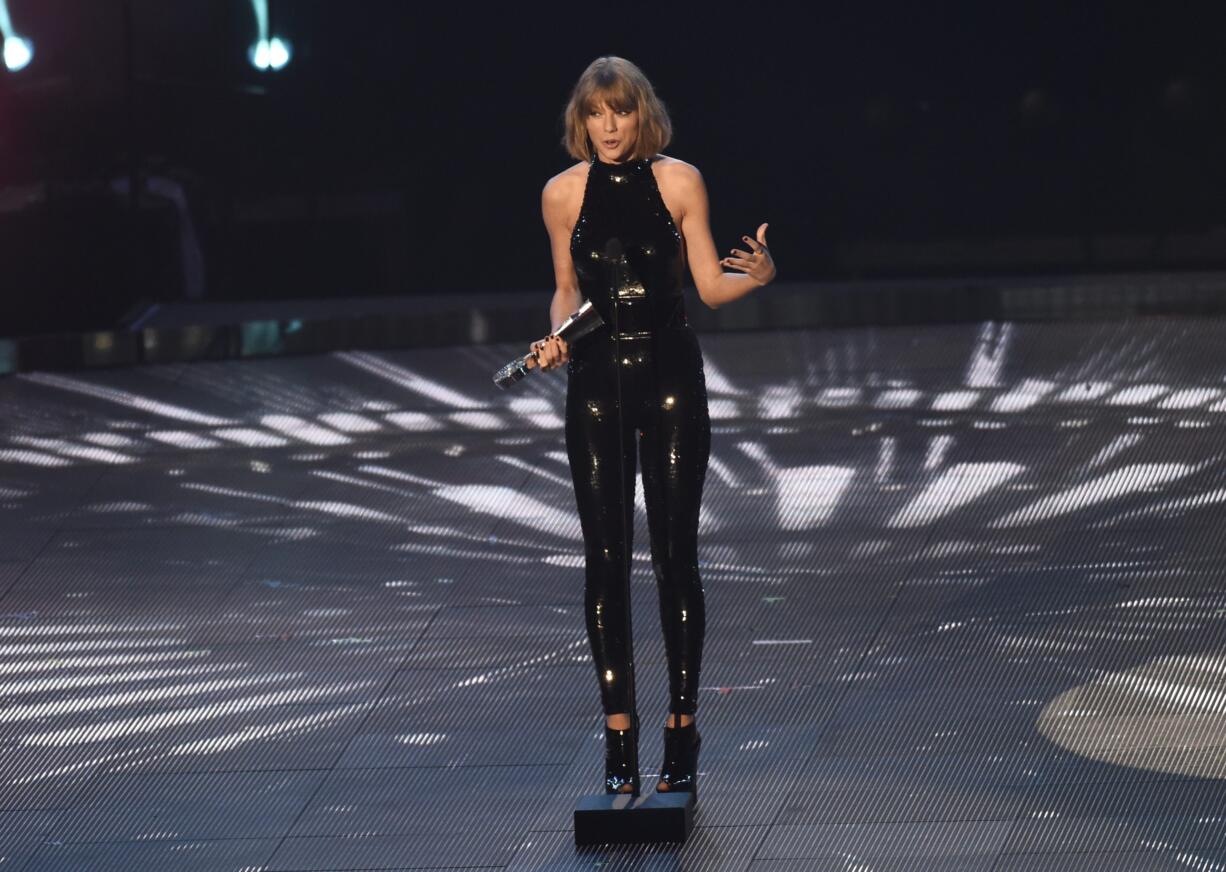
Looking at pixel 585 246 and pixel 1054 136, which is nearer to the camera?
pixel 585 246

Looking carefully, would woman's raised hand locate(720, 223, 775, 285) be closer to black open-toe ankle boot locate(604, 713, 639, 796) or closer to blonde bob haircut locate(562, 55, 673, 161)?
blonde bob haircut locate(562, 55, 673, 161)

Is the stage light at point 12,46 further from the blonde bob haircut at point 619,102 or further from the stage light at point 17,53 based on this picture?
the blonde bob haircut at point 619,102

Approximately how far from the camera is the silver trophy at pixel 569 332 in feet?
10.9

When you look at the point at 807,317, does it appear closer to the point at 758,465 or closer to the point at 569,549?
the point at 758,465

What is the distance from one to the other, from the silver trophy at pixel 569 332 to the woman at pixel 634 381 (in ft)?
0.08

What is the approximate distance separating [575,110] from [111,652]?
2.01m

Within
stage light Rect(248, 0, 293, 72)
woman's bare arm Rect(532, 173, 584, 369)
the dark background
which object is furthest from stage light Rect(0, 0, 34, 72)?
woman's bare arm Rect(532, 173, 584, 369)

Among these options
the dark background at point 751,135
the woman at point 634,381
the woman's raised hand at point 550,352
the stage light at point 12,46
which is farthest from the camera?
the dark background at point 751,135

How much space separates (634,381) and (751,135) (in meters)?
7.11

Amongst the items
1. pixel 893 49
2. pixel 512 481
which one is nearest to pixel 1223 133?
Answer: pixel 893 49

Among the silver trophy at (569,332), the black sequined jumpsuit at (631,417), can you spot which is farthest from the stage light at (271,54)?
the silver trophy at (569,332)

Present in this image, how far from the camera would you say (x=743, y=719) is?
13.0 feet

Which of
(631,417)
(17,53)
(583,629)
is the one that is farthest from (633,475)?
(17,53)

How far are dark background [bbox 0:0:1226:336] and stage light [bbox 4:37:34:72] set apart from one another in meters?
1.04
